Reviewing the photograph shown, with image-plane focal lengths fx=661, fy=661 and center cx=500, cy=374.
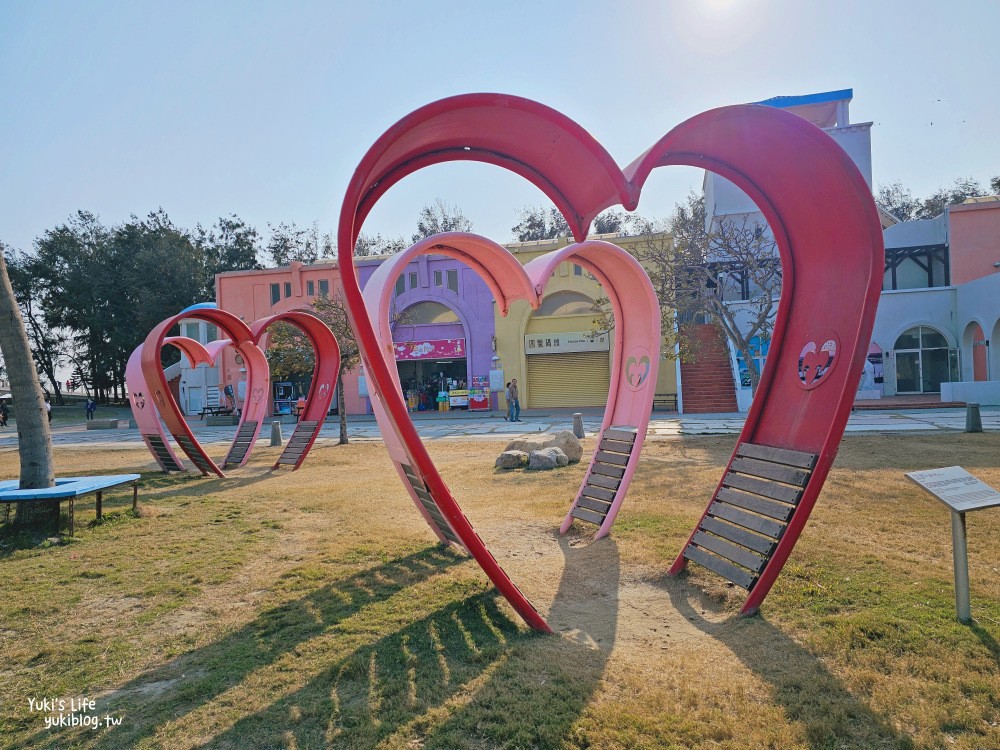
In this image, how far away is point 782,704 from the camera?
3.35m

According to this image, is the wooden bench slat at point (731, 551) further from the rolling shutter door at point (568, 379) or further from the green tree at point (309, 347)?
the rolling shutter door at point (568, 379)

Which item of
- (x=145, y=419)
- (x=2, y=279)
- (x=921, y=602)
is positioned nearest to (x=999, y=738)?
(x=921, y=602)

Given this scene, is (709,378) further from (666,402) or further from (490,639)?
(490,639)

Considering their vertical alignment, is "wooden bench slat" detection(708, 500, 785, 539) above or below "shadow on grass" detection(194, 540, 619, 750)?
above

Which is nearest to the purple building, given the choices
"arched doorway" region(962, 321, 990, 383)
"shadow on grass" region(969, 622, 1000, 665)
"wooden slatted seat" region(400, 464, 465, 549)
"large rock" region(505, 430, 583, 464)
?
"large rock" region(505, 430, 583, 464)

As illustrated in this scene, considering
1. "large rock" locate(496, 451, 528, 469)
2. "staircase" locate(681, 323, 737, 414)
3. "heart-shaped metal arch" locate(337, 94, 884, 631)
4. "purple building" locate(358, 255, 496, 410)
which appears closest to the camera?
"heart-shaped metal arch" locate(337, 94, 884, 631)

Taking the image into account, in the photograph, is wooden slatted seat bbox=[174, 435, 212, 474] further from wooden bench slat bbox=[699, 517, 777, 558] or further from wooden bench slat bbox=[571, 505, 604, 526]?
wooden bench slat bbox=[699, 517, 777, 558]

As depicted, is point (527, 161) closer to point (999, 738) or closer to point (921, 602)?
point (921, 602)

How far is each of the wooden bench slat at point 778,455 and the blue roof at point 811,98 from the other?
29952 millimetres

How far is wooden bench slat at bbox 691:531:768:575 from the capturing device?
482 centimetres

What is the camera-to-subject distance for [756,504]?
5102mm

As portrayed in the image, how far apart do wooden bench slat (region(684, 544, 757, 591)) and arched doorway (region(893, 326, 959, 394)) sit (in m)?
25.6

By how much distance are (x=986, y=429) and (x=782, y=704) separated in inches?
570

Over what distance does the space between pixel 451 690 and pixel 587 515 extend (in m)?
3.81
